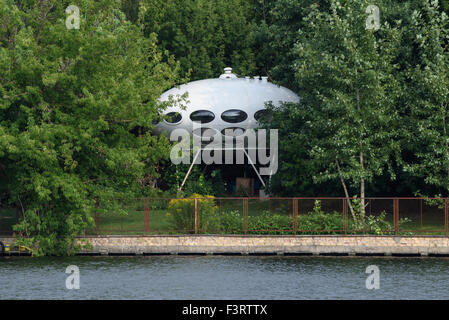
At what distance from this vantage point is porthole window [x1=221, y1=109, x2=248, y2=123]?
51.1 metres

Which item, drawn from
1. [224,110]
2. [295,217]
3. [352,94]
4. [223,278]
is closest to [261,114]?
[224,110]

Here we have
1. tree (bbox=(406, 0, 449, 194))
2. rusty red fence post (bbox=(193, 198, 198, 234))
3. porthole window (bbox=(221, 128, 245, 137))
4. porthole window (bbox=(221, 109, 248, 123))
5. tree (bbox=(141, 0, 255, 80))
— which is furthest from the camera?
tree (bbox=(141, 0, 255, 80))

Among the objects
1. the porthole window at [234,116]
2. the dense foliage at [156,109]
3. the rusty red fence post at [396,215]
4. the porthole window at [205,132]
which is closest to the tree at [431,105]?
the dense foliage at [156,109]

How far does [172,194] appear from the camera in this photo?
168 ft

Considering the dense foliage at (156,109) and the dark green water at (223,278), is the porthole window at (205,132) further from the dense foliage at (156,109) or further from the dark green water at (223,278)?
the dark green water at (223,278)

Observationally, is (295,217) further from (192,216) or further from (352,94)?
(352,94)

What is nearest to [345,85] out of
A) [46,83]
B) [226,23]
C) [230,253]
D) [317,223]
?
[317,223]

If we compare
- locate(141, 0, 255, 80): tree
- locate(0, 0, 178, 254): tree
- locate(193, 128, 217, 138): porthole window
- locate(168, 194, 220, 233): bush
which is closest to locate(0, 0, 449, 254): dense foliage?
locate(0, 0, 178, 254): tree

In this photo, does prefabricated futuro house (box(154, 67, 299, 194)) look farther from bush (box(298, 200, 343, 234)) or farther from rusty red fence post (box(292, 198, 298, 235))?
bush (box(298, 200, 343, 234))

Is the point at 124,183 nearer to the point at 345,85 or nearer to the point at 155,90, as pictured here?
the point at 155,90

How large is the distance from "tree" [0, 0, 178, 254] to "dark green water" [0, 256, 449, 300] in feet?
6.69

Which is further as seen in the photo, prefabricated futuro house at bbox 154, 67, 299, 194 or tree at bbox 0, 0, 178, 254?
prefabricated futuro house at bbox 154, 67, 299, 194

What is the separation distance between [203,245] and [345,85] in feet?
29.6

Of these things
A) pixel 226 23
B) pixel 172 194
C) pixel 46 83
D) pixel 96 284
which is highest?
pixel 226 23
